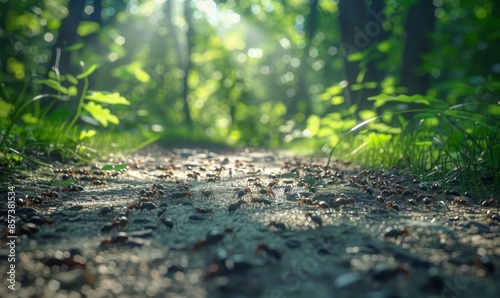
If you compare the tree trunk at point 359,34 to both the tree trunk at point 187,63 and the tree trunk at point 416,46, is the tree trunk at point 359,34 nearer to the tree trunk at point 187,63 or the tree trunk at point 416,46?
the tree trunk at point 416,46

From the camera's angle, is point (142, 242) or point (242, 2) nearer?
point (142, 242)

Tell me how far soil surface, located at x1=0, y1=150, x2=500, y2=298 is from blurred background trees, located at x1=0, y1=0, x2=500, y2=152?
1639 mm

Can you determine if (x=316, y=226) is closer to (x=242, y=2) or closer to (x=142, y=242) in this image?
(x=142, y=242)

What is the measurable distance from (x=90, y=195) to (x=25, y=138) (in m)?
1.26

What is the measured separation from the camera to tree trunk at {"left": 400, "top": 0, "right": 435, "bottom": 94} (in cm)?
639

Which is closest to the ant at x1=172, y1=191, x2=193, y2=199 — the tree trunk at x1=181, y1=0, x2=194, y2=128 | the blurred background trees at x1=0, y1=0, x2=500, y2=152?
the blurred background trees at x1=0, y1=0, x2=500, y2=152

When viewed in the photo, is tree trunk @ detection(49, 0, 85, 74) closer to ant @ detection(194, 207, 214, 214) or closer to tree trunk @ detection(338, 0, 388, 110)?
tree trunk @ detection(338, 0, 388, 110)

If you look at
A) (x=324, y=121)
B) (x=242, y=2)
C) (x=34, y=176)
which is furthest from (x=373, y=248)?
(x=242, y=2)

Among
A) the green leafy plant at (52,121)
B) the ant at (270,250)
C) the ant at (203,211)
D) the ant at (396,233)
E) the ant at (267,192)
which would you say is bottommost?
the ant at (267,192)

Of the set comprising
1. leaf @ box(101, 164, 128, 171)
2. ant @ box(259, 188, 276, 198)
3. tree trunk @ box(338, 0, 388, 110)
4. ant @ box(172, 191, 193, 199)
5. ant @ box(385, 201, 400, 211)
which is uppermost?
tree trunk @ box(338, 0, 388, 110)

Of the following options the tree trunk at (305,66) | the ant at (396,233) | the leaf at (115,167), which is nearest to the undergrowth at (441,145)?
the ant at (396,233)

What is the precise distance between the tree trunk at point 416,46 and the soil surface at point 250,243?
4.14 m

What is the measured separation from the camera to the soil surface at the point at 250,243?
1.36m

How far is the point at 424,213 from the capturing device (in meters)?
2.28
